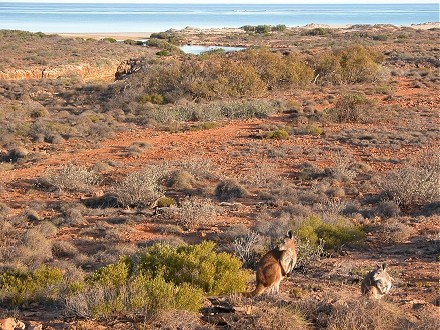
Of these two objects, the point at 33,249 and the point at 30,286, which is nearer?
the point at 30,286

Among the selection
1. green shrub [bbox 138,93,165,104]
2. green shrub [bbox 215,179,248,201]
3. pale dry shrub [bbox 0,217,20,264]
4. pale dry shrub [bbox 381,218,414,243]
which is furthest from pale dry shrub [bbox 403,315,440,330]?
green shrub [bbox 138,93,165,104]

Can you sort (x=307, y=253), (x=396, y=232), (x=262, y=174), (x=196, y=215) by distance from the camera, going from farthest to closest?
(x=262, y=174), (x=196, y=215), (x=396, y=232), (x=307, y=253)

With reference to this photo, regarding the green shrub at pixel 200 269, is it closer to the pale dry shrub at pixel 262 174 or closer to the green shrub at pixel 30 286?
the green shrub at pixel 30 286

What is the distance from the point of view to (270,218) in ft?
39.2

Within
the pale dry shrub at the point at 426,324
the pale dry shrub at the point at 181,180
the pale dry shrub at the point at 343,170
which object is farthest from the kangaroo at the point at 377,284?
the pale dry shrub at the point at 343,170

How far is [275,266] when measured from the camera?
5918 mm

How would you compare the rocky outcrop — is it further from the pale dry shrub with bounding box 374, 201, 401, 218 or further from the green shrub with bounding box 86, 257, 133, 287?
the green shrub with bounding box 86, 257, 133, 287

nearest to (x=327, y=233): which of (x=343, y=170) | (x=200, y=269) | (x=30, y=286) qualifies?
(x=200, y=269)

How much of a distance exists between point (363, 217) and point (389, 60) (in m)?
37.7

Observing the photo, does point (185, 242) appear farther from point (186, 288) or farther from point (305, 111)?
point (305, 111)

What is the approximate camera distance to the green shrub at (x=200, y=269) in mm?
7074

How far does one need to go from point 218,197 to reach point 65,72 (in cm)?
3316

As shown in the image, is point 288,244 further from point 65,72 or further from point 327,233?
point 65,72

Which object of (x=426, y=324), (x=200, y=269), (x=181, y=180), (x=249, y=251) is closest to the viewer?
(x=426, y=324)
